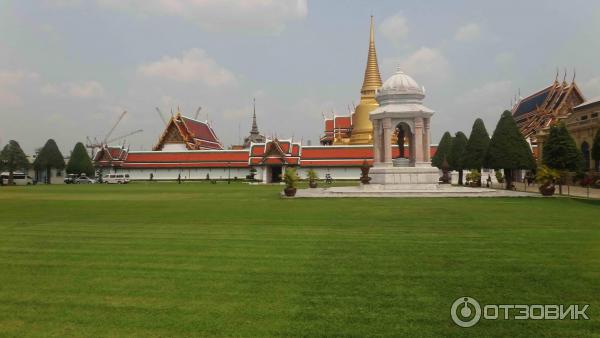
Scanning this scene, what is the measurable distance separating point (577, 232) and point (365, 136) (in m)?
65.9

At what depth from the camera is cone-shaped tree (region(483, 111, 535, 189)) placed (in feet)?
142

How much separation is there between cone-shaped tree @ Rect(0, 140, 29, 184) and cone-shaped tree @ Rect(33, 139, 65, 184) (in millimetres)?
4394

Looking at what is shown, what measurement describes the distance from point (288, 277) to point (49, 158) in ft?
263

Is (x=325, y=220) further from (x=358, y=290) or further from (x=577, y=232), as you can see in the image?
(x=358, y=290)

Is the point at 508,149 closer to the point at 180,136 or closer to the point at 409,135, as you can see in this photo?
the point at 409,135

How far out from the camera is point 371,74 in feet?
266

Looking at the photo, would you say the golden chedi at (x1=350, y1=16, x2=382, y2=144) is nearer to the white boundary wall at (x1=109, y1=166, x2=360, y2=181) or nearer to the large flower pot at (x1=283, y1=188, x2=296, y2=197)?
the white boundary wall at (x1=109, y1=166, x2=360, y2=181)

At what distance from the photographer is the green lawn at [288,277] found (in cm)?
616

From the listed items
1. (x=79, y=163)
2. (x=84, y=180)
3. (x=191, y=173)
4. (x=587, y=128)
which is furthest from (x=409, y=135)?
(x=79, y=163)

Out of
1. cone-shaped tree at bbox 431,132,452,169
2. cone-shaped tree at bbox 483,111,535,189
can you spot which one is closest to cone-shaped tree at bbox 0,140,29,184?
cone-shaped tree at bbox 431,132,452,169

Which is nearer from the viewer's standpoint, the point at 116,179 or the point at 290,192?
the point at 290,192

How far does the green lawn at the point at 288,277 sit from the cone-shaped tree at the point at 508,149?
29420mm

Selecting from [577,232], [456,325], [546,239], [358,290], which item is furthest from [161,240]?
[577,232]

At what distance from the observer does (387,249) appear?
11.1 m
